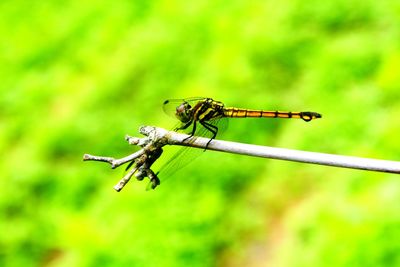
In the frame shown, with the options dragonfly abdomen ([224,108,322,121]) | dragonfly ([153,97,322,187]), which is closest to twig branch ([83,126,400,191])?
dragonfly ([153,97,322,187])

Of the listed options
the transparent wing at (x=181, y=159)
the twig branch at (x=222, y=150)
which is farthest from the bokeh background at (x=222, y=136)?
the twig branch at (x=222, y=150)

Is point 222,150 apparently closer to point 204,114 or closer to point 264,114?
point 204,114

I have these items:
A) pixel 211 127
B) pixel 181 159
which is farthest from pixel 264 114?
pixel 181 159

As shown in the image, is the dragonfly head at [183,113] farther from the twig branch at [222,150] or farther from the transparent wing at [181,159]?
the twig branch at [222,150]

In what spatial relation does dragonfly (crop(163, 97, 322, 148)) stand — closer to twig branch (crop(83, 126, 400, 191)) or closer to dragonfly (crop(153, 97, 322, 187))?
dragonfly (crop(153, 97, 322, 187))

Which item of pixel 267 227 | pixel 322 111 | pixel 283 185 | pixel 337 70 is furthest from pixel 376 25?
pixel 267 227

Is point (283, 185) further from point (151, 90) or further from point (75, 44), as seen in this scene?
point (75, 44)
